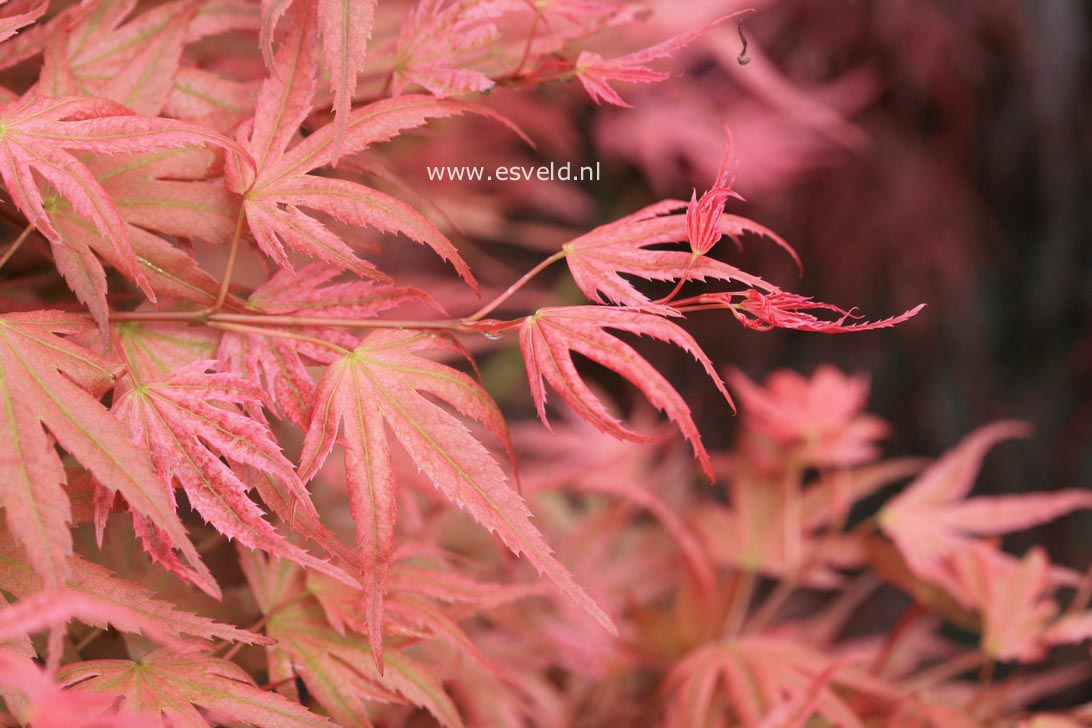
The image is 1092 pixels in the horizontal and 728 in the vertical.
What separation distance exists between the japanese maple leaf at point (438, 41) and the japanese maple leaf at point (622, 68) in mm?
54

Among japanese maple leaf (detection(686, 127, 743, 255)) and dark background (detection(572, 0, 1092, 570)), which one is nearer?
japanese maple leaf (detection(686, 127, 743, 255))

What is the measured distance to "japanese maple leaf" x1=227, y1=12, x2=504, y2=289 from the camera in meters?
0.39

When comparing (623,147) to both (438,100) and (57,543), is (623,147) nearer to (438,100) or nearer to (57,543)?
(438,100)

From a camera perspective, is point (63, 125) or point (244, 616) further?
point (244, 616)

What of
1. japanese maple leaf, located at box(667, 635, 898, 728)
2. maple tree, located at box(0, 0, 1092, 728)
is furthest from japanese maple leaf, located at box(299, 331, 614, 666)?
japanese maple leaf, located at box(667, 635, 898, 728)

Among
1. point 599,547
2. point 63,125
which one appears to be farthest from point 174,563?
point 599,547

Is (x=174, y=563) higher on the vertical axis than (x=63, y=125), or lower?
lower

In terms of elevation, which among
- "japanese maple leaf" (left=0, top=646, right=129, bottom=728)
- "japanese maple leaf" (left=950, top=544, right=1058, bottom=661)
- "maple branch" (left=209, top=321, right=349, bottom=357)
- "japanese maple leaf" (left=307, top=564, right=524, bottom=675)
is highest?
"maple branch" (left=209, top=321, right=349, bottom=357)

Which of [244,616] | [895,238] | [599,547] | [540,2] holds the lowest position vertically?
[599,547]

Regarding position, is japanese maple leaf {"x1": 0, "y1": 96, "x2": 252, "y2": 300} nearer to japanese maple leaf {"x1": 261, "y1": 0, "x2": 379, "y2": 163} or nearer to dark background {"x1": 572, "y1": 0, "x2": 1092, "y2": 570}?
japanese maple leaf {"x1": 261, "y1": 0, "x2": 379, "y2": 163}

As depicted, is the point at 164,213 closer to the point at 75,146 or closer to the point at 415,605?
the point at 75,146

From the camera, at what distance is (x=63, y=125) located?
0.37 metres

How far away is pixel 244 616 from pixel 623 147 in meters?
1.00

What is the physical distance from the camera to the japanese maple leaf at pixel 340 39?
0.37 m
